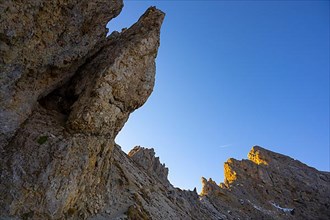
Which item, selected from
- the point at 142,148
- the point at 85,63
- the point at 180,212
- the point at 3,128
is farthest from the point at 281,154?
the point at 3,128

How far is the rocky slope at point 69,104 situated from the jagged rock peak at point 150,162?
13971 mm

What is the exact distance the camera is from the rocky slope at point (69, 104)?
18.3m

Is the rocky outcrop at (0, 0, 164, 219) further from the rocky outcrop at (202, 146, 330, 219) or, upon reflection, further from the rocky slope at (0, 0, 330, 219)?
the rocky outcrop at (202, 146, 330, 219)

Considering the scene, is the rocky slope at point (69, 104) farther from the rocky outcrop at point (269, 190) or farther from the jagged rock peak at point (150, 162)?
the rocky outcrop at point (269, 190)

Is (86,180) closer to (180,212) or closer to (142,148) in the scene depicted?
(180,212)

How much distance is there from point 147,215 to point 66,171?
11327 mm

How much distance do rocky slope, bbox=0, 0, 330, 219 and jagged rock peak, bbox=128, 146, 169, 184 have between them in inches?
550

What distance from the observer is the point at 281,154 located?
9519cm

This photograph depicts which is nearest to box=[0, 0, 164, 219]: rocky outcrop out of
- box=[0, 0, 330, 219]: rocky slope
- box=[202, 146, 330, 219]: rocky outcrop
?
box=[0, 0, 330, 219]: rocky slope

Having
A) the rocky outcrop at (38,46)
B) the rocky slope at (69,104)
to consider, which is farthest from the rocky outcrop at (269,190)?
the rocky outcrop at (38,46)

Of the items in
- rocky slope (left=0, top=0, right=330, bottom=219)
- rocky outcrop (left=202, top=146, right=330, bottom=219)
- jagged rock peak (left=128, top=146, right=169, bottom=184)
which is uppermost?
rocky outcrop (left=202, top=146, right=330, bottom=219)

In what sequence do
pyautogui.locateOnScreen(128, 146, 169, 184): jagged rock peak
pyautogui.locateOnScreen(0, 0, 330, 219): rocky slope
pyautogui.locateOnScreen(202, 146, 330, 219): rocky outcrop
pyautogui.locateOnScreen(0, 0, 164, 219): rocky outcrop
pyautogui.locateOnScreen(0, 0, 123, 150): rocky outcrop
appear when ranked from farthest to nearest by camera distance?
pyautogui.locateOnScreen(202, 146, 330, 219): rocky outcrop → pyautogui.locateOnScreen(128, 146, 169, 184): jagged rock peak → pyautogui.locateOnScreen(0, 0, 123, 150): rocky outcrop → pyautogui.locateOnScreen(0, 0, 330, 219): rocky slope → pyautogui.locateOnScreen(0, 0, 164, 219): rocky outcrop

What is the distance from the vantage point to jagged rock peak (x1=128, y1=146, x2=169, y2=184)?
4669cm

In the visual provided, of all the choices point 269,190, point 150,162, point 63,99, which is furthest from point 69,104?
point 269,190
